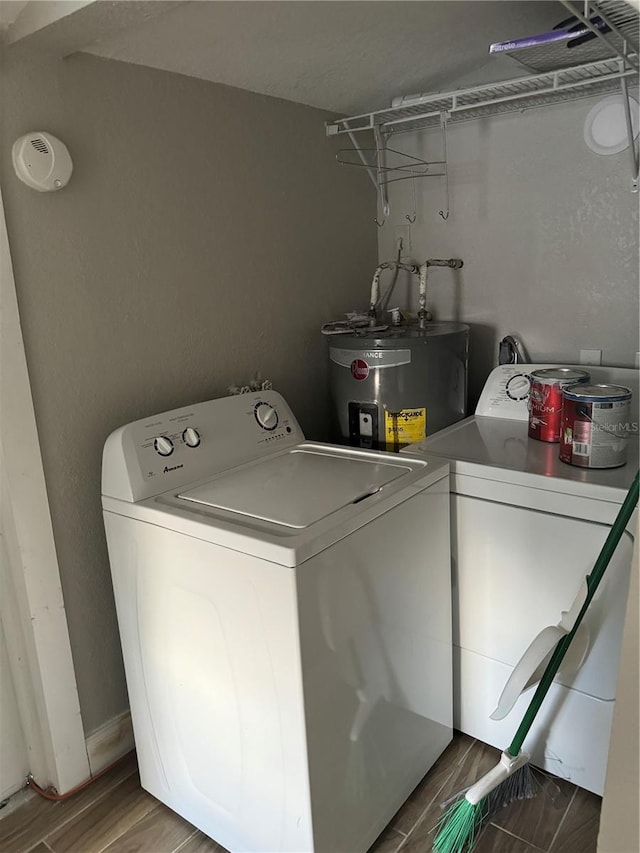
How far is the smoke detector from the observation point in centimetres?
131

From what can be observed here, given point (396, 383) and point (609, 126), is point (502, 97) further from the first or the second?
point (396, 383)

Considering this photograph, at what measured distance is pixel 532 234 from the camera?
2.00 m

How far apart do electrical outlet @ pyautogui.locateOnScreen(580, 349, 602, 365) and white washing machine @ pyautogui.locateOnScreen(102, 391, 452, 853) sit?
75 centimetres

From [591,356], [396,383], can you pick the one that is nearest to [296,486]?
[396,383]

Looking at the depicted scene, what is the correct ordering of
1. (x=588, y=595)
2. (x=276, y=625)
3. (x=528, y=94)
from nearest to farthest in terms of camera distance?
1. (x=276, y=625)
2. (x=588, y=595)
3. (x=528, y=94)

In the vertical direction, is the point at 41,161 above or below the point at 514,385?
above

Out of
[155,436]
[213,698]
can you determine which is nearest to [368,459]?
[155,436]

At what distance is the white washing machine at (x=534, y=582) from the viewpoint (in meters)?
1.42

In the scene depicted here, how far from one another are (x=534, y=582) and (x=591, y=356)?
2.66 feet

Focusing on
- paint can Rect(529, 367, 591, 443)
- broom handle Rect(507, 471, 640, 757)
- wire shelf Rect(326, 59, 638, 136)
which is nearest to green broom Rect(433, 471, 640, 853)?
broom handle Rect(507, 471, 640, 757)

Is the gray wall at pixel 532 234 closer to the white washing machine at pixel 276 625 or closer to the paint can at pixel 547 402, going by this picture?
the paint can at pixel 547 402

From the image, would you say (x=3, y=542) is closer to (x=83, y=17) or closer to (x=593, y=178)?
(x=83, y=17)

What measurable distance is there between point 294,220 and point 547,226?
785mm

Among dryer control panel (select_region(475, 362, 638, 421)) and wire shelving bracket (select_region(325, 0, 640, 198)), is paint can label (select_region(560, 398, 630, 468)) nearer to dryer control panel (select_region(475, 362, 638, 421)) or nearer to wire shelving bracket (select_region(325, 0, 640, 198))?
dryer control panel (select_region(475, 362, 638, 421))
